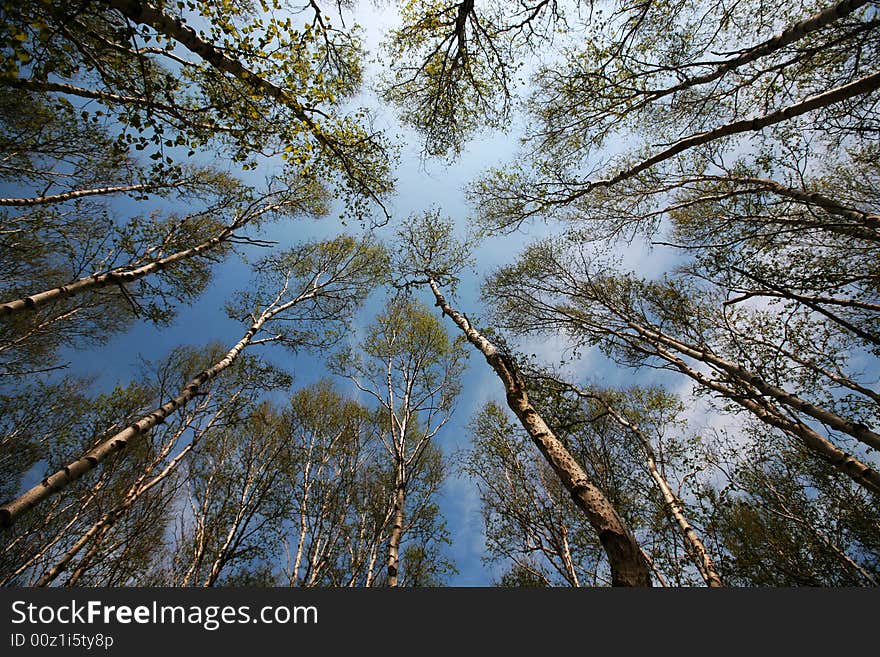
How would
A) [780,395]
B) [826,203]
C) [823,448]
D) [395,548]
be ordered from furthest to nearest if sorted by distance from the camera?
[395,548]
[780,395]
[826,203]
[823,448]

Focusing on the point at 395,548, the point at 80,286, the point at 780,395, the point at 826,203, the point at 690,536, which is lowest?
the point at 690,536

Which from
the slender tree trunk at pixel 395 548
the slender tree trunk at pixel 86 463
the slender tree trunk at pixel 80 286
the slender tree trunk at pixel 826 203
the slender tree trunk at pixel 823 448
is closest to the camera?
the slender tree trunk at pixel 86 463

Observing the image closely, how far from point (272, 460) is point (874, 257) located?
41.6ft

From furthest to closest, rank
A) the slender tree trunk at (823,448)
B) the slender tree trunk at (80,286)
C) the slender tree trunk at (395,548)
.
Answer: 1. the slender tree trunk at (395,548)
2. the slender tree trunk at (823,448)
3. the slender tree trunk at (80,286)

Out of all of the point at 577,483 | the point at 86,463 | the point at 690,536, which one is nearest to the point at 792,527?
the point at 690,536

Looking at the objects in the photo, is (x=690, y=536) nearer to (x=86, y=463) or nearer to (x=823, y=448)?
(x=823, y=448)

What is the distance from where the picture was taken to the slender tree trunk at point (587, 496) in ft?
7.52

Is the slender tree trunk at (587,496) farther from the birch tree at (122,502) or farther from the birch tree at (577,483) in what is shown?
the birch tree at (122,502)

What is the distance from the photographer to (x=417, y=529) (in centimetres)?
Result: 934

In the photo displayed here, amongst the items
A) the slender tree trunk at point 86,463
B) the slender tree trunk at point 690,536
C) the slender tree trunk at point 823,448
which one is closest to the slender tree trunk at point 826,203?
the slender tree trunk at point 823,448

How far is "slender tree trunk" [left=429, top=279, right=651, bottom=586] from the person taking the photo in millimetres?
2291

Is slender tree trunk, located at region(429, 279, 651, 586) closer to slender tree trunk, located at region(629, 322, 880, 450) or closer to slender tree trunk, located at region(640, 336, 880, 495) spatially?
slender tree trunk, located at region(640, 336, 880, 495)

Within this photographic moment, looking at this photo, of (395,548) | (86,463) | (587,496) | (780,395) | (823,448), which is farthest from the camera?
(395,548)

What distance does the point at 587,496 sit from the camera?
2602 mm
